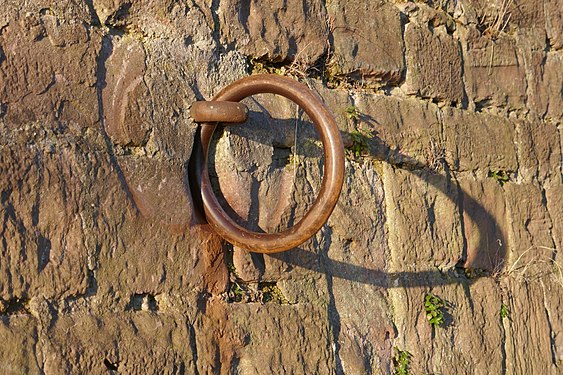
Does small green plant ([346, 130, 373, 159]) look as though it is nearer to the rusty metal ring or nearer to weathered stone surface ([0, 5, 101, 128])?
the rusty metal ring

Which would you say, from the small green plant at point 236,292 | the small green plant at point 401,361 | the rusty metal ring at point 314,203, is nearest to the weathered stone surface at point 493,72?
the small green plant at point 401,361

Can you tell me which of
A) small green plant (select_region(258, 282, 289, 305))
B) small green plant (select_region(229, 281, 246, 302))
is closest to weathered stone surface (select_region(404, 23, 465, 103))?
small green plant (select_region(258, 282, 289, 305))

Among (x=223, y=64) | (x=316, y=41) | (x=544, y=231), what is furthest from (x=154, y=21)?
(x=544, y=231)

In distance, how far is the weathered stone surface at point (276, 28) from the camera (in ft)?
9.48

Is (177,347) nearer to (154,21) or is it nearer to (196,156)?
(196,156)

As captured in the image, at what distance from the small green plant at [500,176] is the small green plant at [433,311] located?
2.47 feet

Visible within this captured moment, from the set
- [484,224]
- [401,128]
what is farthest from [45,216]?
[484,224]

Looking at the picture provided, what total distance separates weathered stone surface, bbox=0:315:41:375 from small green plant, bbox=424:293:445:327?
5.35ft

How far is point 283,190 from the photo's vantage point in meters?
2.95

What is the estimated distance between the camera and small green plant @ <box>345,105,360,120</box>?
3246 mm

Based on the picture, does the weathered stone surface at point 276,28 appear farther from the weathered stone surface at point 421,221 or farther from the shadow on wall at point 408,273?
the weathered stone surface at point 421,221

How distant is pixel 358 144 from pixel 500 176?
93 centimetres

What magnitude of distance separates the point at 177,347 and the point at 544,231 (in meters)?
2.13

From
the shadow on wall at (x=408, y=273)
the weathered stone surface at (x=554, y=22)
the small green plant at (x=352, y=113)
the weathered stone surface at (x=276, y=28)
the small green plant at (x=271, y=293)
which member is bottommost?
the small green plant at (x=271, y=293)
